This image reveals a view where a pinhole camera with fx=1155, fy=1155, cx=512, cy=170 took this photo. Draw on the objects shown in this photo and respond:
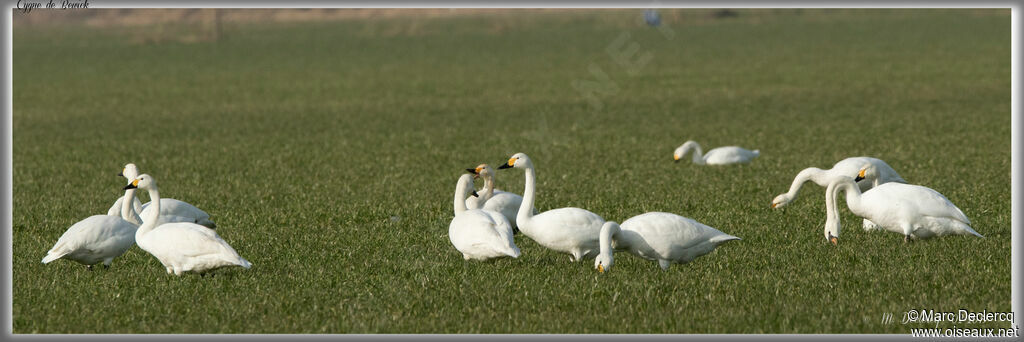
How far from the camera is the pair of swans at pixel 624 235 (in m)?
9.38

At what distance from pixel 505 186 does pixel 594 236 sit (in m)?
6.96

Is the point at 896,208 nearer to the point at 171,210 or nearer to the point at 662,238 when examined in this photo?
the point at 662,238

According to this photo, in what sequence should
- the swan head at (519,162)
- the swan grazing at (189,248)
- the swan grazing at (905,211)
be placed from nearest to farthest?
the swan grazing at (189,248)
the swan grazing at (905,211)
the swan head at (519,162)

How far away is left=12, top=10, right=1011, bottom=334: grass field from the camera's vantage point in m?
8.49

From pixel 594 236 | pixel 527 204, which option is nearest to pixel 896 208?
pixel 594 236

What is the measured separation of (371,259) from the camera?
34.6 ft

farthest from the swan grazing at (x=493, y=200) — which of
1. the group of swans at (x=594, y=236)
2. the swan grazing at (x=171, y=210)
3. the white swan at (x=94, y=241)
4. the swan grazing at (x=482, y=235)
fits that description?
the white swan at (x=94, y=241)

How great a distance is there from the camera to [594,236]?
9.66m

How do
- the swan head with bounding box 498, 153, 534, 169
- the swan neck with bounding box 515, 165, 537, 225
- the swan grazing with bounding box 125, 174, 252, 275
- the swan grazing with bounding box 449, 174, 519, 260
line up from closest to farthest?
the swan grazing with bounding box 125, 174, 252, 275
the swan grazing with bounding box 449, 174, 519, 260
the swan neck with bounding box 515, 165, 537, 225
the swan head with bounding box 498, 153, 534, 169

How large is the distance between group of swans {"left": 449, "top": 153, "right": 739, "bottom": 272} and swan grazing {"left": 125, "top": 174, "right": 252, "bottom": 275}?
1981 millimetres

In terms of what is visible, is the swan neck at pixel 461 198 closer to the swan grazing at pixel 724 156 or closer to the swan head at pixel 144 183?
the swan head at pixel 144 183

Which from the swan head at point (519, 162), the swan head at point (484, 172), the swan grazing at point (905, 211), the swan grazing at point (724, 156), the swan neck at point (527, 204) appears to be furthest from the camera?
the swan grazing at point (724, 156)

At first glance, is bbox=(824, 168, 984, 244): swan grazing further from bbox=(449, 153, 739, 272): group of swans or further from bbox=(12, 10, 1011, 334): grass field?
bbox=(449, 153, 739, 272): group of swans

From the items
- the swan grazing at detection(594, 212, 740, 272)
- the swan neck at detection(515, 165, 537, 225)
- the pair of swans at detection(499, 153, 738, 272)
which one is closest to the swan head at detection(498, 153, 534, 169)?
the swan neck at detection(515, 165, 537, 225)
